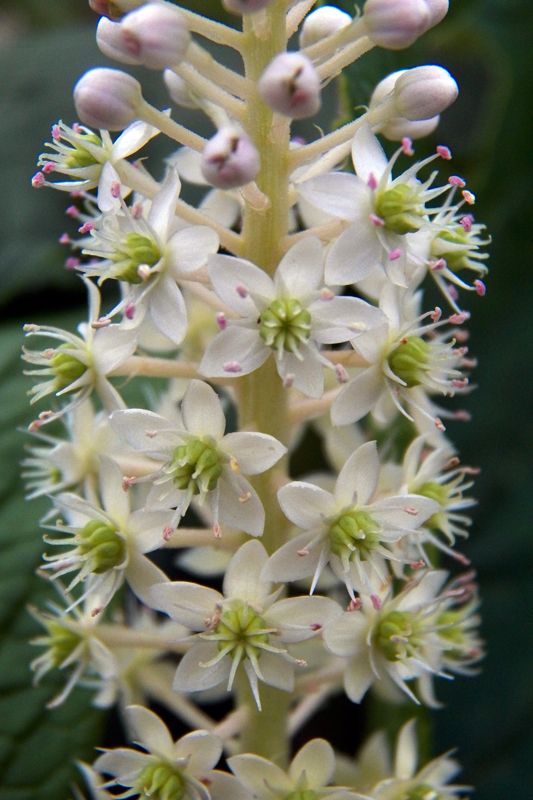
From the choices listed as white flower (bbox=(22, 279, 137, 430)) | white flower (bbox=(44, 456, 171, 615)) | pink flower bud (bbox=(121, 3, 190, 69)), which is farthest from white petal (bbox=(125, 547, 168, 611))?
pink flower bud (bbox=(121, 3, 190, 69))

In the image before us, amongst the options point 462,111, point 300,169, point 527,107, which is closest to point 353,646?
point 300,169

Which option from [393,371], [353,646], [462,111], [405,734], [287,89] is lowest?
[405,734]

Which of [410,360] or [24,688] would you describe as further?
[24,688]

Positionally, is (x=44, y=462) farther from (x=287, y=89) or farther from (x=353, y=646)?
(x=287, y=89)

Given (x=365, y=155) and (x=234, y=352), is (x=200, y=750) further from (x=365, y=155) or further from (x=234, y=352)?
(x=365, y=155)

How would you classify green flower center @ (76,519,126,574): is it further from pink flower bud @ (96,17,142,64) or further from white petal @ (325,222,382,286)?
pink flower bud @ (96,17,142,64)

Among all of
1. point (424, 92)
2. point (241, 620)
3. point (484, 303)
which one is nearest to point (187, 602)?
point (241, 620)
